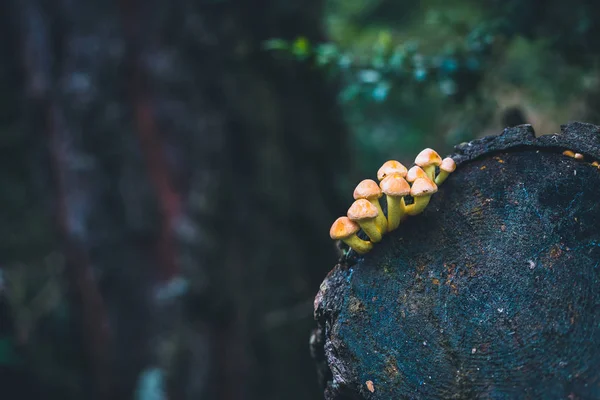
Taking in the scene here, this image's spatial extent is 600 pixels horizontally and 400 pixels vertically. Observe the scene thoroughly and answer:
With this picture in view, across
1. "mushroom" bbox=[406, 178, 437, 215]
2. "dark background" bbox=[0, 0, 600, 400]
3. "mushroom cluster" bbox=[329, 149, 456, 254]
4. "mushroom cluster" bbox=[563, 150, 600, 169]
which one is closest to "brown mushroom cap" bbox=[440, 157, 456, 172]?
"mushroom cluster" bbox=[329, 149, 456, 254]

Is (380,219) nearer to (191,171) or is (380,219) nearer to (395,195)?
(395,195)

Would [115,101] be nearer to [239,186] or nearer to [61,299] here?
[239,186]

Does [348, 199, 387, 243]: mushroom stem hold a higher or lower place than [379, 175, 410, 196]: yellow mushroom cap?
lower

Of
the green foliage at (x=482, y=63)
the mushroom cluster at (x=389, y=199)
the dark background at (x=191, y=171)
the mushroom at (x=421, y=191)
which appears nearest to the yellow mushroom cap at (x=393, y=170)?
the mushroom cluster at (x=389, y=199)

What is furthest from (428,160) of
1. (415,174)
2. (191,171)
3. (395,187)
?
(191,171)

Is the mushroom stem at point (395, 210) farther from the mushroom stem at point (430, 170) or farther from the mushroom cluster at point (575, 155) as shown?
the mushroom cluster at point (575, 155)

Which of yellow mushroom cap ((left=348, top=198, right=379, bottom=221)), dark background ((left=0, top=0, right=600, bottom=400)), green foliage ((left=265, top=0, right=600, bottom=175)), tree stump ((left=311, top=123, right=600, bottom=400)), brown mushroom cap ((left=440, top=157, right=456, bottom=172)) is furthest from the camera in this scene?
dark background ((left=0, top=0, right=600, bottom=400))

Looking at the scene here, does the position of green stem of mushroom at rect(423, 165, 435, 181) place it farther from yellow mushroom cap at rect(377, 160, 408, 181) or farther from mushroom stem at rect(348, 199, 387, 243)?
mushroom stem at rect(348, 199, 387, 243)

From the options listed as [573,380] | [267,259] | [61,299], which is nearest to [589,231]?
[573,380]
